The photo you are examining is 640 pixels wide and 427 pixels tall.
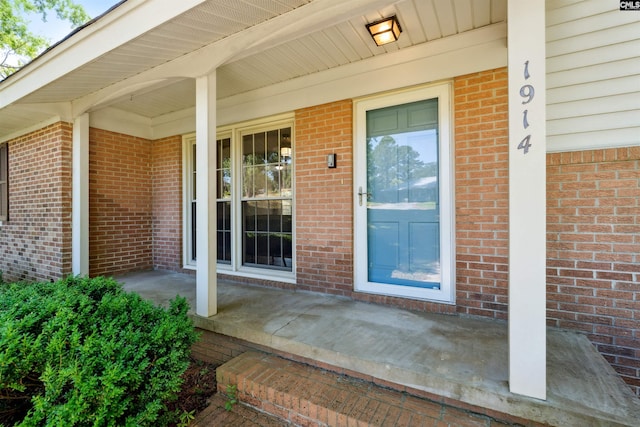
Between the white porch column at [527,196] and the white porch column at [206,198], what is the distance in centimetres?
243

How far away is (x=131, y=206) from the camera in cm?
479

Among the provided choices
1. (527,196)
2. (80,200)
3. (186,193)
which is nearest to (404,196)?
(527,196)

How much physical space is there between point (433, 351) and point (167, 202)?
4604mm

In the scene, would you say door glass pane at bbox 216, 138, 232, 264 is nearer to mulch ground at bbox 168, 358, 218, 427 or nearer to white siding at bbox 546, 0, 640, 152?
mulch ground at bbox 168, 358, 218, 427

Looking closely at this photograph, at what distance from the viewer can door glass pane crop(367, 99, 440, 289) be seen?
2.90 meters

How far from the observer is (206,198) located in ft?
9.10

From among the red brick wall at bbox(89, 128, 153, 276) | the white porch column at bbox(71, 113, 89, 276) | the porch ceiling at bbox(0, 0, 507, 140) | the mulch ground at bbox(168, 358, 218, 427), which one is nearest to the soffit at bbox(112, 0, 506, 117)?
the porch ceiling at bbox(0, 0, 507, 140)

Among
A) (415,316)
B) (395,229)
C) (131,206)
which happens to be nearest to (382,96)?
(395,229)

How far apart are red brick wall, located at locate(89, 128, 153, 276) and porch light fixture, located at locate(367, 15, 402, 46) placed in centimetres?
429

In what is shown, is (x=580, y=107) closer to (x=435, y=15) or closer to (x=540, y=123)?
(x=540, y=123)

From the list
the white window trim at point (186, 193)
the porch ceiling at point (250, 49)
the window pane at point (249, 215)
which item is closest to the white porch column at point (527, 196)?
the porch ceiling at point (250, 49)

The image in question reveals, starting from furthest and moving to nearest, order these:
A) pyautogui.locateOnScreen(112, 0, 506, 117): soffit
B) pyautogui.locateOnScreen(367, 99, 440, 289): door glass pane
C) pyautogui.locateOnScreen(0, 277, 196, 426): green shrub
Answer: pyautogui.locateOnScreen(367, 99, 440, 289): door glass pane < pyautogui.locateOnScreen(112, 0, 506, 117): soffit < pyautogui.locateOnScreen(0, 277, 196, 426): green shrub

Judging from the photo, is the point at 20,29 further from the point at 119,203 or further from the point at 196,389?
the point at 196,389

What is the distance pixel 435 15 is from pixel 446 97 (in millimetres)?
709
